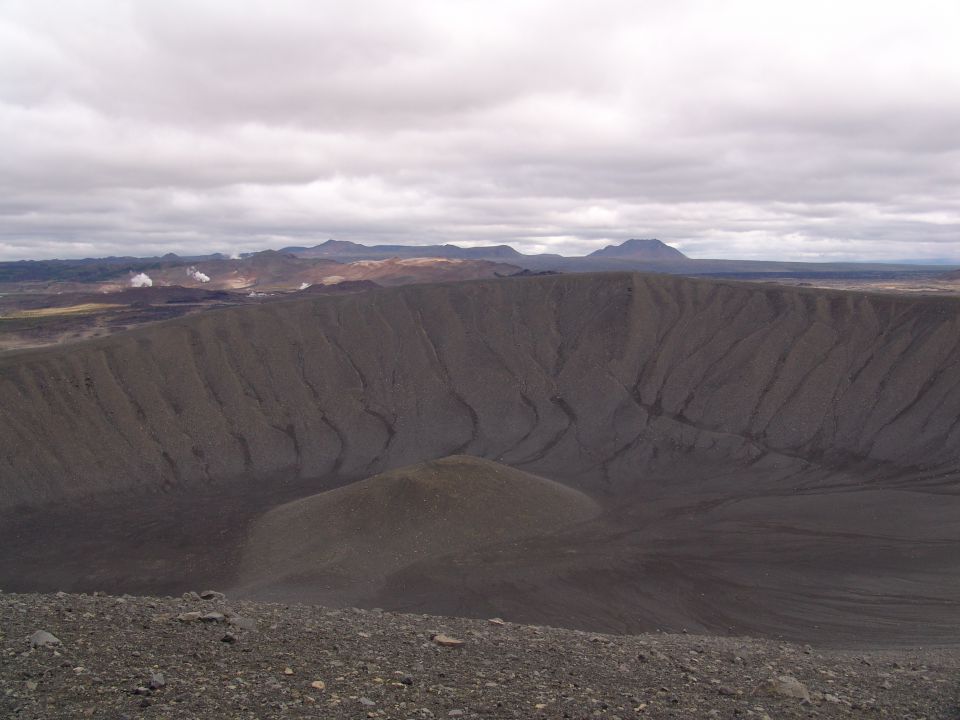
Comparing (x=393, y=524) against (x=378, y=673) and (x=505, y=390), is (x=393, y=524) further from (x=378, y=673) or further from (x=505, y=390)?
(x=505, y=390)

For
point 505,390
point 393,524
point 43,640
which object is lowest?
point 393,524

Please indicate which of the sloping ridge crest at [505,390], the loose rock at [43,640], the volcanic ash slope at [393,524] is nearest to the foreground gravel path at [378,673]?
the loose rock at [43,640]

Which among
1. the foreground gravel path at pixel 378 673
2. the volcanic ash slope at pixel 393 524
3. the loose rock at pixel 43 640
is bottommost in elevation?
the volcanic ash slope at pixel 393 524

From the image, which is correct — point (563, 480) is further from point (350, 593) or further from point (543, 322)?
point (543, 322)

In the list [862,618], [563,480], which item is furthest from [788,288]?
[862,618]

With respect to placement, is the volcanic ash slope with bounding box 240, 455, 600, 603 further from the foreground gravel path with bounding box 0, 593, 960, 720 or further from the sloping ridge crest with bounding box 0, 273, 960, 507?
the foreground gravel path with bounding box 0, 593, 960, 720

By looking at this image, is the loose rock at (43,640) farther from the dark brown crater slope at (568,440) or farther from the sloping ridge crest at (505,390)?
the sloping ridge crest at (505,390)

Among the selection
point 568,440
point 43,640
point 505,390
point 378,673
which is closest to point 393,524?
point 568,440
